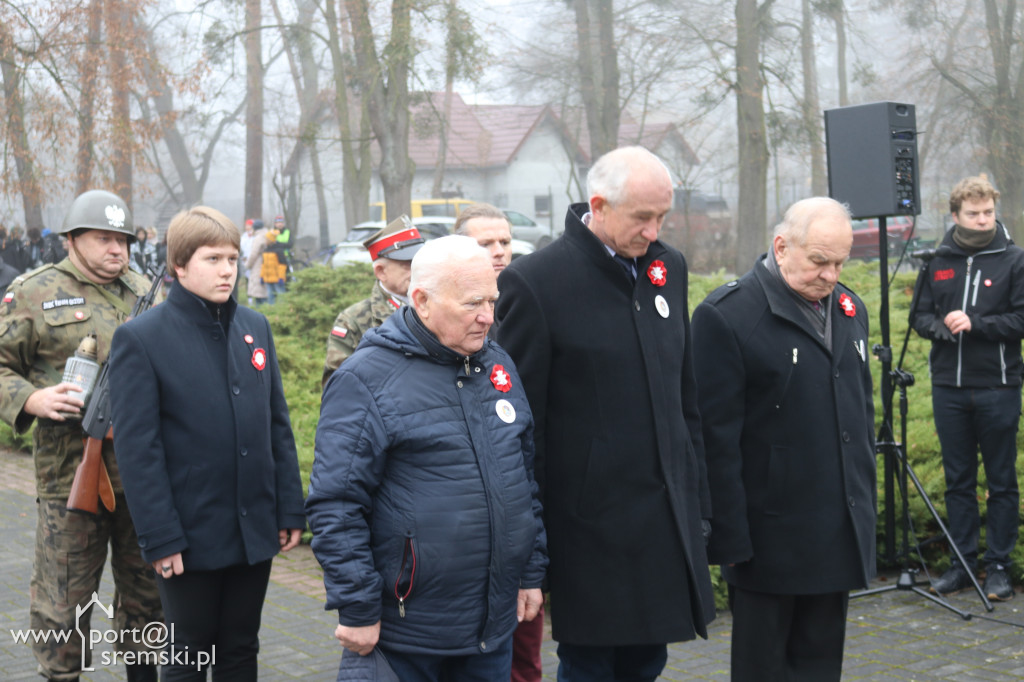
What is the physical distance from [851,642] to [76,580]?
12.0 ft

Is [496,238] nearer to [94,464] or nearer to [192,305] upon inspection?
[192,305]

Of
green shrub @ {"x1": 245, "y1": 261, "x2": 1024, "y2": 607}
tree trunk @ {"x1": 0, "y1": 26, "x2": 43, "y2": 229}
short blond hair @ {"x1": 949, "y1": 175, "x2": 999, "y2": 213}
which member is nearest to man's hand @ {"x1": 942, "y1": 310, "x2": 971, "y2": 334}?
short blond hair @ {"x1": 949, "y1": 175, "x2": 999, "y2": 213}

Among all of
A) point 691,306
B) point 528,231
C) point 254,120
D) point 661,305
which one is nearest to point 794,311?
point 661,305

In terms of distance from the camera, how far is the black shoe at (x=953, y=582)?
242 inches

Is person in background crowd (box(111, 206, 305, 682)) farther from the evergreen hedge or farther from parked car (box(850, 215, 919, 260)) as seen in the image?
parked car (box(850, 215, 919, 260))

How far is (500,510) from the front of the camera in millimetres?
2967

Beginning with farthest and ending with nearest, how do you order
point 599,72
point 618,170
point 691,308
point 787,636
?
point 599,72
point 691,308
point 787,636
point 618,170

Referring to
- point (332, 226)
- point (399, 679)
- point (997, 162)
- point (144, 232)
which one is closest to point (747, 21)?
point (997, 162)

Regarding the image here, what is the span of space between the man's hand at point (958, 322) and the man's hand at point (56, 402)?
4.56 meters

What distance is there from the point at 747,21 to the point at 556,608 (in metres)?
17.3

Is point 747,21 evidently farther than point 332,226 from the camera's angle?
No

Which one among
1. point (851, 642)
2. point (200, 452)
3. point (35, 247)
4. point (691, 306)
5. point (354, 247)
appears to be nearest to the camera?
point (200, 452)

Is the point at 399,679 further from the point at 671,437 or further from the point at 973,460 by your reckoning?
the point at 973,460

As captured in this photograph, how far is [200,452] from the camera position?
11.9 ft
